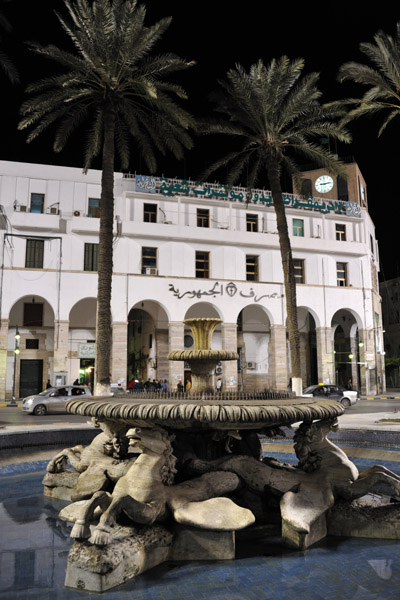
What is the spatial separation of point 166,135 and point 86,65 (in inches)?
140

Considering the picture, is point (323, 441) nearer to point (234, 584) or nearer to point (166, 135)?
point (234, 584)

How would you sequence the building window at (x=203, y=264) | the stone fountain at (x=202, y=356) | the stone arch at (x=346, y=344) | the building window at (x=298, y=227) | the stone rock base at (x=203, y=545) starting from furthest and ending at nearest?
the stone arch at (x=346, y=344)
the building window at (x=298, y=227)
the building window at (x=203, y=264)
the stone fountain at (x=202, y=356)
the stone rock base at (x=203, y=545)

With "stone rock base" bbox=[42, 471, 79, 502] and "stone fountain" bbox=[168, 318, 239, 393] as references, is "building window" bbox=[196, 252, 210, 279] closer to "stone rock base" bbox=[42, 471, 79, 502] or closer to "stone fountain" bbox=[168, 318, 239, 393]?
"stone fountain" bbox=[168, 318, 239, 393]

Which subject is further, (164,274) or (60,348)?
(164,274)

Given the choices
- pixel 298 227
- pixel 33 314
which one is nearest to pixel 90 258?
pixel 33 314

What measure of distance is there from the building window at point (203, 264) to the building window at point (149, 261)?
298cm

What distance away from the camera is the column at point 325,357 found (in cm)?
3189

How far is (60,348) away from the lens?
26750 mm

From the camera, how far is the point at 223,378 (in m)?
30.0

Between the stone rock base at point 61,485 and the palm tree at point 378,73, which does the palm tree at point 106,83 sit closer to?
the palm tree at point 378,73

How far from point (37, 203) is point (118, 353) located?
10.3m

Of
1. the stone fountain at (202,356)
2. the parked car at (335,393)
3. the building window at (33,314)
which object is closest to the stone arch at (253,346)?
the parked car at (335,393)

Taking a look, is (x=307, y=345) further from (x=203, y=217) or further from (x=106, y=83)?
(x=106, y=83)

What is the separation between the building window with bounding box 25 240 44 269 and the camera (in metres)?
28.1
